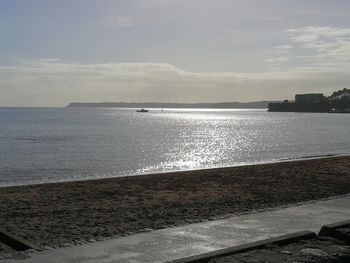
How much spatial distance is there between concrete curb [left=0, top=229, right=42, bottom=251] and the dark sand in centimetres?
25

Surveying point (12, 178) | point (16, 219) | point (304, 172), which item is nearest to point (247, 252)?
point (16, 219)

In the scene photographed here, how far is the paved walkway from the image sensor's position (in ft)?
23.7

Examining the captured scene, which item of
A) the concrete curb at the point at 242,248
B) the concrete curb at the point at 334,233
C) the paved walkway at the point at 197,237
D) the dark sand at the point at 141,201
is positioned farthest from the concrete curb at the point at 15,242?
the concrete curb at the point at 334,233

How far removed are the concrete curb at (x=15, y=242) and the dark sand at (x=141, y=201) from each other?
0.81 feet

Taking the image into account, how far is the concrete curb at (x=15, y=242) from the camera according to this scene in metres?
8.06

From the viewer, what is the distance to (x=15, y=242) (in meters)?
8.37

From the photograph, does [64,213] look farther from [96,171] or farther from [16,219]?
[96,171]

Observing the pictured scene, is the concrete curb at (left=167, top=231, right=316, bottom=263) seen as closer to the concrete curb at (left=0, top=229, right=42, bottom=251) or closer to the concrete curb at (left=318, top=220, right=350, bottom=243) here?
the concrete curb at (left=318, top=220, right=350, bottom=243)

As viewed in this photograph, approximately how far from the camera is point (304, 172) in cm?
2145

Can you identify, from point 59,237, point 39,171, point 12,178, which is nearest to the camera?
point 59,237

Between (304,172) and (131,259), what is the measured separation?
1561 centimetres

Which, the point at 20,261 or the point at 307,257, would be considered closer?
the point at 307,257

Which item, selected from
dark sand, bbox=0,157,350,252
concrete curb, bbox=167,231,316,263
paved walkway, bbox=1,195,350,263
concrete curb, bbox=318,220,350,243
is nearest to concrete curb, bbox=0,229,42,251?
dark sand, bbox=0,157,350,252

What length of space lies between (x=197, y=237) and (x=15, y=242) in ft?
9.47
